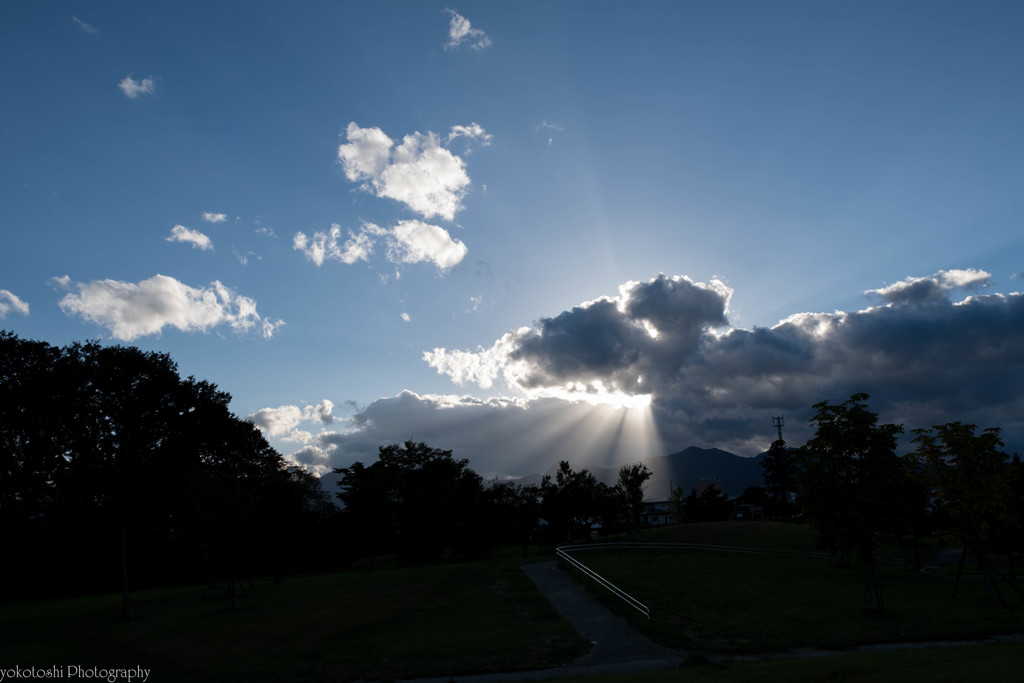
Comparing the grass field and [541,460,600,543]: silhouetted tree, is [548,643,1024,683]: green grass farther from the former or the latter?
[541,460,600,543]: silhouetted tree

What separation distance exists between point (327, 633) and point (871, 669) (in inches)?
836

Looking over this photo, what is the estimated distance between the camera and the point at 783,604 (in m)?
→ 29.3

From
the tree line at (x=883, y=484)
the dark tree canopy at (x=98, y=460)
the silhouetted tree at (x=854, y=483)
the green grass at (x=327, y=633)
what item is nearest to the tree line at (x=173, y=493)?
the dark tree canopy at (x=98, y=460)

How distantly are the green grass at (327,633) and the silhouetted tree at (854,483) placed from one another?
14.0 meters

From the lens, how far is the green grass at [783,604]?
77.3 feet

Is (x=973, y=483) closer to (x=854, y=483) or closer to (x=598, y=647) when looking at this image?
(x=854, y=483)

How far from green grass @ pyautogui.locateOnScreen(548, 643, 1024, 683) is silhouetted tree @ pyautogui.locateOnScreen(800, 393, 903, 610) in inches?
328

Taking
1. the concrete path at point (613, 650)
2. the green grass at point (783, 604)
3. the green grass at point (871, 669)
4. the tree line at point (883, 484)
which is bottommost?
the green grass at point (783, 604)

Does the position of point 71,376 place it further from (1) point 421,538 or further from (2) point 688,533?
(2) point 688,533

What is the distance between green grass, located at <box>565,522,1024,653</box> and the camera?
77.3ft

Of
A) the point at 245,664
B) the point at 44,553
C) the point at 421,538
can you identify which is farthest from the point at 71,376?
the point at 245,664

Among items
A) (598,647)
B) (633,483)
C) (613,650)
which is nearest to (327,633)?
(598,647)

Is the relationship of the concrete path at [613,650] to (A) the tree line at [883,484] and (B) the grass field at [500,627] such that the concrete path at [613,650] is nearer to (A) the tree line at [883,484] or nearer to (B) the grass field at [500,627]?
(B) the grass field at [500,627]

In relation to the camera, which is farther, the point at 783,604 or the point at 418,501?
the point at 418,501
